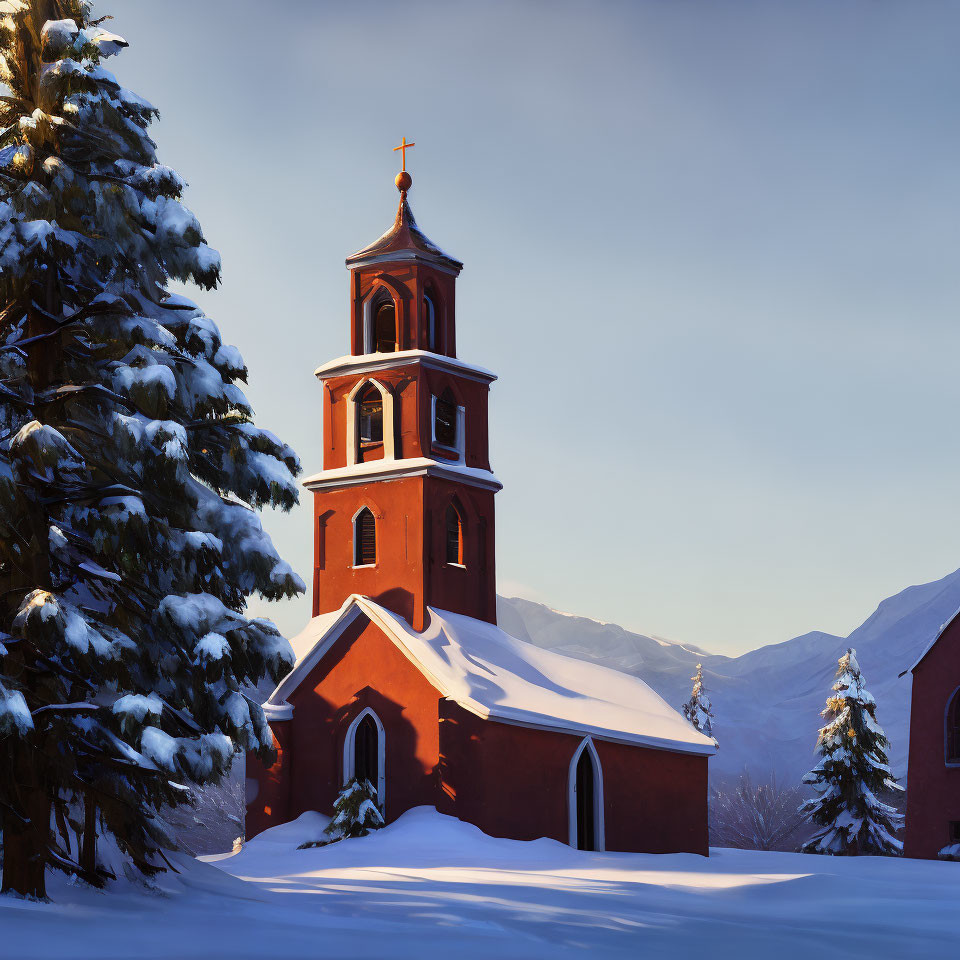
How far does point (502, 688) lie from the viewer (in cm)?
3244

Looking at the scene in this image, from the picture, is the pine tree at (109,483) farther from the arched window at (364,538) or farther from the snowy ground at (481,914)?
the arched window at (364,538)

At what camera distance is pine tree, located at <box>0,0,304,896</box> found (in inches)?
582

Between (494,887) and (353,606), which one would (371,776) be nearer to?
(353,606)

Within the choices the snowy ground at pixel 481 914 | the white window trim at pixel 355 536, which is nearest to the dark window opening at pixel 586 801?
the snowy ground at pixel 481 914

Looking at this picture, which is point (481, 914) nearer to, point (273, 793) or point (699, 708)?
point (273, 793)

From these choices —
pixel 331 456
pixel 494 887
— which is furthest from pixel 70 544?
pixel 331 456

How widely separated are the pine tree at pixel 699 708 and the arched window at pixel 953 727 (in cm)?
1786

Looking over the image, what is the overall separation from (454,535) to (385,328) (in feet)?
19.2

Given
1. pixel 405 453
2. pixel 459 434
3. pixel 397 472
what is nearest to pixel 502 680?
pixel 397 472

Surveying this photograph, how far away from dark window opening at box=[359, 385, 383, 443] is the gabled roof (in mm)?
3610

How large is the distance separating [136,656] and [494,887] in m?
7.51

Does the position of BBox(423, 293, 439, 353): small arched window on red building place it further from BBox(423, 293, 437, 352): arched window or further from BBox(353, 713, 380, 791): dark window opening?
BBox(353, 713, 380, 791): dark window opening

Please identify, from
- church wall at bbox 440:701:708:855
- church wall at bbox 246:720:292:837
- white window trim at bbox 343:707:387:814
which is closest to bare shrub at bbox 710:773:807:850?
church wall at bbox 440:701:708:855

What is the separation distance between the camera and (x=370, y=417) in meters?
36.7
